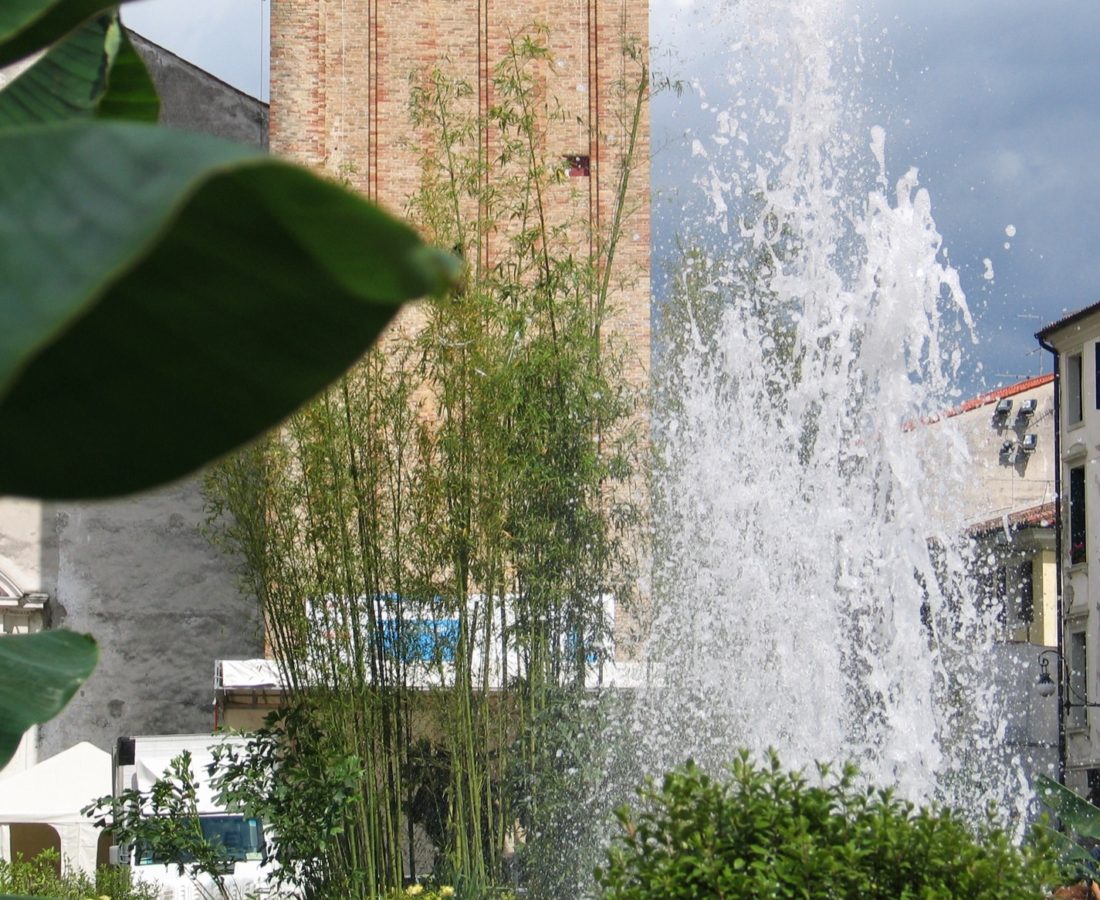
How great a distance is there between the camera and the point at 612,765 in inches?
376

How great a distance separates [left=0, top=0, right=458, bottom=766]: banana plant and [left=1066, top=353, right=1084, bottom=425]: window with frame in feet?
102

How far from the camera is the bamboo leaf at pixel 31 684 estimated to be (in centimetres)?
164

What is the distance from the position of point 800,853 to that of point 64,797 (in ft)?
51.1

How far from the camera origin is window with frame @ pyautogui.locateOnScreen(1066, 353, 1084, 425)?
30483 mm

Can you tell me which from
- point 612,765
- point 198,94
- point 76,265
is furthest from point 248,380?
point 198,94

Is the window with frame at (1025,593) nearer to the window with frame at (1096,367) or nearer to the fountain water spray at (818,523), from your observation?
the window with frame at (1096,367)

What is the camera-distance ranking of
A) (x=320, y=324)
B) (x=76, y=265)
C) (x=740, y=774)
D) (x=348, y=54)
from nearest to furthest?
(x=76, y=265), (x=320, y=324), (x=740, y=774), (x=348, y=54)

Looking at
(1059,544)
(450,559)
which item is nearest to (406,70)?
(450,559)

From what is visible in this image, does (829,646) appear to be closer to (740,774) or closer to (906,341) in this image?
(906,341)

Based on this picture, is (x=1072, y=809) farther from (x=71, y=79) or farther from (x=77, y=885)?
(x=77, y=885)

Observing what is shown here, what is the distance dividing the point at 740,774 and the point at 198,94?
20.2 m

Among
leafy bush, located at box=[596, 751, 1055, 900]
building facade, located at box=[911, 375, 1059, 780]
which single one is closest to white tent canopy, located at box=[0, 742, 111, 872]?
building facade, located at box=[911, 375, 1059, 780]

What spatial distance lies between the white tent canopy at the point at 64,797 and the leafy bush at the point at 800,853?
14.8m

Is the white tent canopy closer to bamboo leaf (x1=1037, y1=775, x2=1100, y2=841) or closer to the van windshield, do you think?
the van windshield
